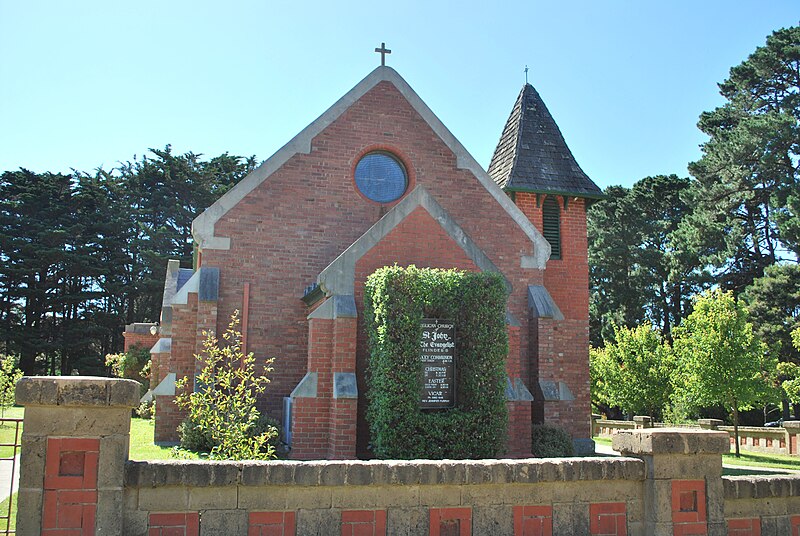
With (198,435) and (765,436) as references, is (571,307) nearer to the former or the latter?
(198,435)

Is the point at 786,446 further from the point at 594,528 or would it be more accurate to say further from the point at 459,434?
the point at 594,528

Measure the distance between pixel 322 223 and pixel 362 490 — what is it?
1159 centimetres

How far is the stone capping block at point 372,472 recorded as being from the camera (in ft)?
18.9

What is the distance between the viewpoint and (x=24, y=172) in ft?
184

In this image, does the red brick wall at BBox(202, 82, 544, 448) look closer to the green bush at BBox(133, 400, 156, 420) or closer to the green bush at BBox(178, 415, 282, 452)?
the green bush at BBox(178, 415, 282, 452)

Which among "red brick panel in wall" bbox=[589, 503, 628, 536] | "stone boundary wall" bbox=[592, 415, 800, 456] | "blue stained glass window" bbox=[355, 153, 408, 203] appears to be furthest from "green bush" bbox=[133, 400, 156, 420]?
"red brick panel in wall" bbox=[589, 503, 628, 536]

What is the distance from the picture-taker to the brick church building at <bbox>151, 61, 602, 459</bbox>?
13.9 metres

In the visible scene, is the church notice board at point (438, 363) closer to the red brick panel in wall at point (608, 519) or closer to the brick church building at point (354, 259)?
the brick church building at point (354, 259)

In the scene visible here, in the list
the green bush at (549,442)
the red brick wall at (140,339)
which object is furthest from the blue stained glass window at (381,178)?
the red brick wall at (140,339)

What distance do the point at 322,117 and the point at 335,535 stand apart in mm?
13137

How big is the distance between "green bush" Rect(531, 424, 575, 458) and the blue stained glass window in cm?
669

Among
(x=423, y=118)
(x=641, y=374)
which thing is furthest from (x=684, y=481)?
(x=641, y=374)

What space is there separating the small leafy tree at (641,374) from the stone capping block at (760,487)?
2399cm

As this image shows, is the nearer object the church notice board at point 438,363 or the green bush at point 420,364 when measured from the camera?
the green bush at point 420,364
